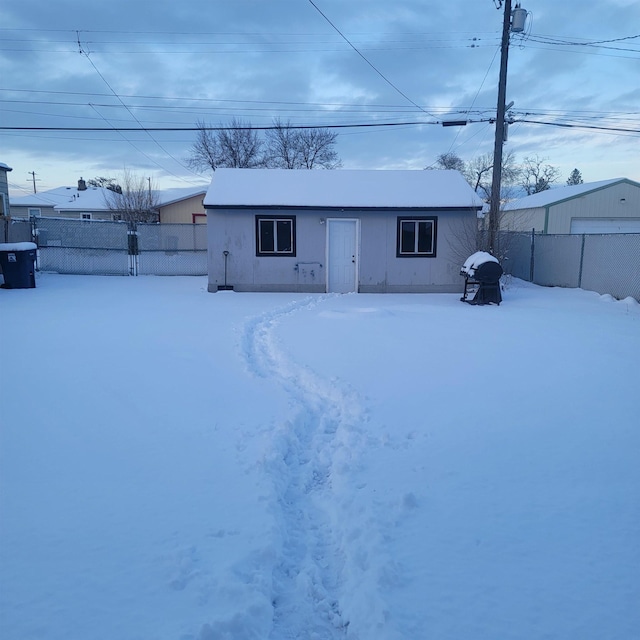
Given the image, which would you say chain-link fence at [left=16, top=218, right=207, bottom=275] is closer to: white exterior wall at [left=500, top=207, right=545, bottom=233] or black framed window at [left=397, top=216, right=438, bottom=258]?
black framed window at [left=397, top=216, right=438, bottom=258]

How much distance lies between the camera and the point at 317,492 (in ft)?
12.8

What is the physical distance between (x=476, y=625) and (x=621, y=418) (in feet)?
11.3

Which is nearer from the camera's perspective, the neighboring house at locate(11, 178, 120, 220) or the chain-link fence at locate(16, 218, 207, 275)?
the chain-link fence at locate(16, 218, 207, 275)

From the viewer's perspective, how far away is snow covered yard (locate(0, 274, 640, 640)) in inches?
104

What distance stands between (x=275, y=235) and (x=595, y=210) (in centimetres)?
1874

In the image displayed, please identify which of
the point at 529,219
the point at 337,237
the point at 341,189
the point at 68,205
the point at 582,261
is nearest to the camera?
the point at 582,261

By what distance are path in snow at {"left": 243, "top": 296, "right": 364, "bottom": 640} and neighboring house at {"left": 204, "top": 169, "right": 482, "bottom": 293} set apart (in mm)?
8985

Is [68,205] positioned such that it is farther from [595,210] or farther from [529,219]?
[595,210]

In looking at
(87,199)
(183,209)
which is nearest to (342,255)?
(183,209)

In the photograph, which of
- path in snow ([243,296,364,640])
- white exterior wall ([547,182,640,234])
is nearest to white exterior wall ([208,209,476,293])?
path in snow ([243,296,364,640])

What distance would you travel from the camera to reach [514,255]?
66.3 ft

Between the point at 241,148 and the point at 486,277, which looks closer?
the point at 486,277

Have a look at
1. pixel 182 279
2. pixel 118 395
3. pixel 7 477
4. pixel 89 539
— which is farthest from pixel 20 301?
pixel 89 539

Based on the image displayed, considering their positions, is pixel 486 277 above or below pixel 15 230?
below
